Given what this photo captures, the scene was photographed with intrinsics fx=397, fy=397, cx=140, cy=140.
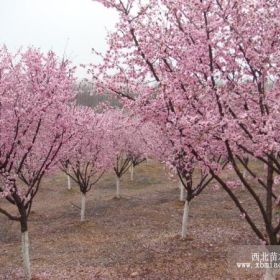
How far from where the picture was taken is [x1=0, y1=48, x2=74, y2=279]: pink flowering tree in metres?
11.7

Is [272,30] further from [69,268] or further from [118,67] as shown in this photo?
[69,268]

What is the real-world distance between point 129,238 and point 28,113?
1016 cm

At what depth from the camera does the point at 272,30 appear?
7.50 metres

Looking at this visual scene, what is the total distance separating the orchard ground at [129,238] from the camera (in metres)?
14.6

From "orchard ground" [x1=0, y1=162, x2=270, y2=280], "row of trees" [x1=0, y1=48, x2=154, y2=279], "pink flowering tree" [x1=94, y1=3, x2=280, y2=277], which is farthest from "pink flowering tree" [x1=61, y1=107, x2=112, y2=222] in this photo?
"pink flowering tree" [x1=94, y1=3, x2=280, y2=277]

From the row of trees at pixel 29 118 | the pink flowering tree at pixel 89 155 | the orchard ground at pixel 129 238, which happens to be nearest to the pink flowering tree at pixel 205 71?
the row of trees at pixel 29 118

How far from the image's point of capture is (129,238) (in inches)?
777

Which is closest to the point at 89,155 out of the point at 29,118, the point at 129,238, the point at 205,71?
the point at 129,238

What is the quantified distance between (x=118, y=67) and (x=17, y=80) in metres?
4.68

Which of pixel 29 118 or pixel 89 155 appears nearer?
pixel 29 118

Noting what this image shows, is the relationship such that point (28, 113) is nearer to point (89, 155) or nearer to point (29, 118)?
point (29, 118)

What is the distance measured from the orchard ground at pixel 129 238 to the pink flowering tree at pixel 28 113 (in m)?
3.43

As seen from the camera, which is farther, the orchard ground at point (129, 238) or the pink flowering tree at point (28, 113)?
the orchard ground at point (129, 238)

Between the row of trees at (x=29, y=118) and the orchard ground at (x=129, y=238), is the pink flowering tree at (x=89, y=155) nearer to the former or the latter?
the orchard ground at (x=129, y=238)
